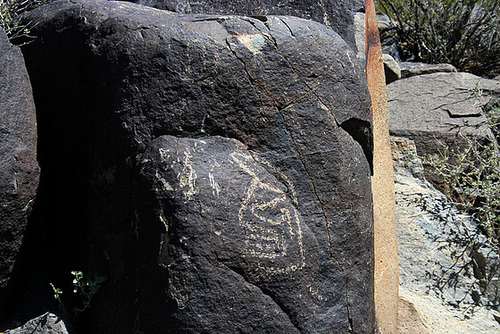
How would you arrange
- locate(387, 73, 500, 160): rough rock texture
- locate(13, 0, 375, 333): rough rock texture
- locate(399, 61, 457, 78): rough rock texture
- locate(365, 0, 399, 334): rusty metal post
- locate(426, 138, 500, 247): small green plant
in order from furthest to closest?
locate(399, 61, 457, 78): rough rock texture, locate(387, 73, 500, 160): rough rock texture, locate(426, 138, 500, 247): small green plant, locate(365, 0, 399, 334): rusty metal post, locate(13, 0, 375, 333): rough rock texture

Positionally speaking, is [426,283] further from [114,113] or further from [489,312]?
[114,113]

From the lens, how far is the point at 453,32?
15.6ft

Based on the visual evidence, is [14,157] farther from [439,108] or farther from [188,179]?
[439,108]

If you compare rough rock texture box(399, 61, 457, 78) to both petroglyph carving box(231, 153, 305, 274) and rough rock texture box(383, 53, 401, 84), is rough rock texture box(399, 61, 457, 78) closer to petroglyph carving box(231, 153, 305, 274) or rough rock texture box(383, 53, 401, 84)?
rough rock texture box(383, 53, 401, 84)

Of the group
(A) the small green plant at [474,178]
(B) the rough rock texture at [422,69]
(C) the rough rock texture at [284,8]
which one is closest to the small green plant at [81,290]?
(C) the rough rock texture at [284,8]

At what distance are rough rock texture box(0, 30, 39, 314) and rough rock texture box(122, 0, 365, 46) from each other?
0.91 metres

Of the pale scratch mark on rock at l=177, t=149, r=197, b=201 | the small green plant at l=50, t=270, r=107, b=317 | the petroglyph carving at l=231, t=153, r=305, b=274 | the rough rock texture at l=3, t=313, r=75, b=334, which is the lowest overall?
the rough rock texture at l=3, t=313, r=75, b=334

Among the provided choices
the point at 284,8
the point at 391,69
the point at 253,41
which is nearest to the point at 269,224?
the point at 253,41

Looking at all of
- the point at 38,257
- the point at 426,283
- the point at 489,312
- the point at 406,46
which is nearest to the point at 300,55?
the point at 38,257

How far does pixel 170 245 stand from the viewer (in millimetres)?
1804

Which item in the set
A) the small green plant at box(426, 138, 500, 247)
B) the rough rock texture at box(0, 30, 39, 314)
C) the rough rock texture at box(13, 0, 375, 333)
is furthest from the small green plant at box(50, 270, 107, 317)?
the small green plant at box(426, 138, 500, 247)

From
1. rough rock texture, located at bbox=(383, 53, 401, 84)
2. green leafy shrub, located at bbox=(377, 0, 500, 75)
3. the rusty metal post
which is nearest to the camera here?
the rusty metal post

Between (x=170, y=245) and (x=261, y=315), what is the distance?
14.7 inches

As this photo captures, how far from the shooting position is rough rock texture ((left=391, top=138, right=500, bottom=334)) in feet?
9.27
